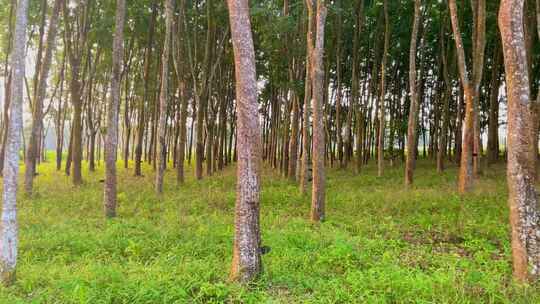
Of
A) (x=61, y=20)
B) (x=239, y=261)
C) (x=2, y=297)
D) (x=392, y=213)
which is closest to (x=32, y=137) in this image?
(x=61, y=20)

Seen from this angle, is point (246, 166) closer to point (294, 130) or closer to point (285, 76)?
point (294, 130)

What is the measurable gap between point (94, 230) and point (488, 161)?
752 inches

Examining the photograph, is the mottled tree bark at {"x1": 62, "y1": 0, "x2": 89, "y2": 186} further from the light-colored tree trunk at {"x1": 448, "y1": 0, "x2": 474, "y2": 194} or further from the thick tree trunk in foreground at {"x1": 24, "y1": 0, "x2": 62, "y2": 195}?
the light-colored tree trunk at {"x1": 448, "y1": 0, "x2": 474, "y2": 194}

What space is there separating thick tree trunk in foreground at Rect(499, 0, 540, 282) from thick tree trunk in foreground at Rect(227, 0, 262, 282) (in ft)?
12.1

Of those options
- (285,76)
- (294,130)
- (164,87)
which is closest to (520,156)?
(294,130)

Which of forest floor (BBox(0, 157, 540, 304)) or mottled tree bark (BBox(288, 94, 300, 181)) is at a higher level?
mottled tree bark (BBox(288, 94, 300, 181))

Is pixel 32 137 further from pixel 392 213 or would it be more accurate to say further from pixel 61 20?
pixel 392 213

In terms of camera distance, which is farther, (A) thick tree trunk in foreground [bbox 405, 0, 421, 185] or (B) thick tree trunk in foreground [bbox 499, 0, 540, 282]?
(A) thick tree trunk in foreground [bbox 405, 0, 421, 185]

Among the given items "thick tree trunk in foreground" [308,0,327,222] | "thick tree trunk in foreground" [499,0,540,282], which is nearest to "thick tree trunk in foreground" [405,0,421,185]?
"thick tree trunk in foreground" [308,0,327,222]

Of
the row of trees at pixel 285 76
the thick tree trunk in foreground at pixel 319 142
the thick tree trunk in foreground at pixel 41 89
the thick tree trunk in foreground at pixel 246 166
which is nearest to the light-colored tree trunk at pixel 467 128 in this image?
the row of trees at pixel 285 76

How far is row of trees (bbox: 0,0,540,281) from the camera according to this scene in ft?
18.4

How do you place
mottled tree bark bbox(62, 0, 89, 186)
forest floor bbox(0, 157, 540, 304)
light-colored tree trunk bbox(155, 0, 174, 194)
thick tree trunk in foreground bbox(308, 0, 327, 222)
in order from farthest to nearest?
mottled tree bark bbox(62, 0, 89, 186) → light-colored tree trunk bbox(155, 0, 174, 194) → thick tree trunk in foreground bbox(308, 0, 327, 222) → forest floor bbox(0, 157, 540, 304)

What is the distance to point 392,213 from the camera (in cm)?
1094

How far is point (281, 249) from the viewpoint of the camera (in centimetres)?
745
